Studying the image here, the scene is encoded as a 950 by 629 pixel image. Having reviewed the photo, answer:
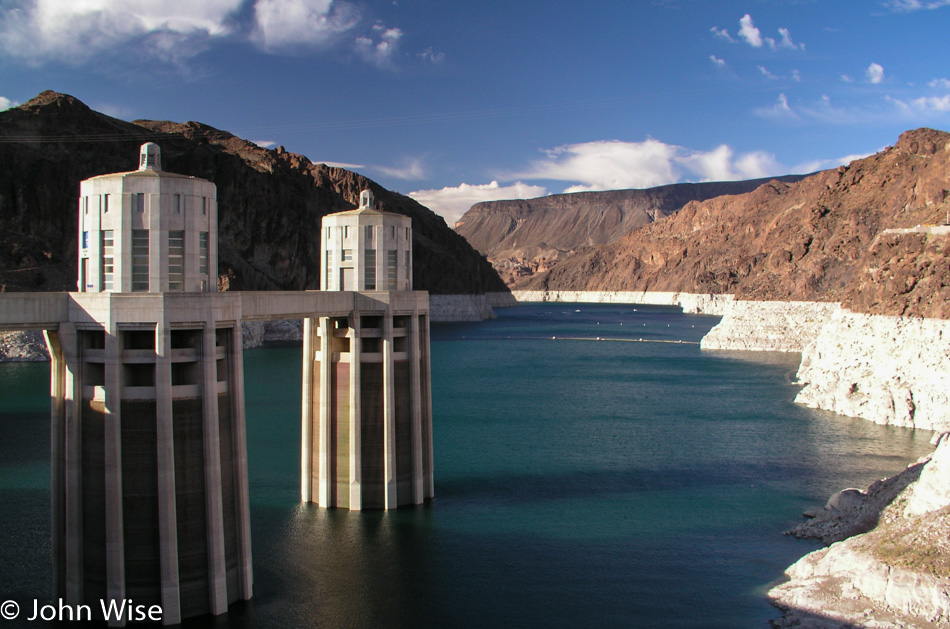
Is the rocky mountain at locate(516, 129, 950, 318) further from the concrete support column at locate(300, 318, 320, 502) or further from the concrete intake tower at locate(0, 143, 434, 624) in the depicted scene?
the concrete intake tower at locate(0, 143, 434, 624)

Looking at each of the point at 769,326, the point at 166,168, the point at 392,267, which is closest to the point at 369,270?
the point at 392,267

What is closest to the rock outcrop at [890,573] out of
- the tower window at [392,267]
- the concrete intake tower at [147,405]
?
the concrete intake tower at [147,405]

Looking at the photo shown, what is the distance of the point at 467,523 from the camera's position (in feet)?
86.5

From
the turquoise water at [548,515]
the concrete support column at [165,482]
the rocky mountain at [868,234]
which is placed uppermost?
the rocky mountain at [868,234]

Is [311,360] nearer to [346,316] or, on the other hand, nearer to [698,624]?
[346,316]

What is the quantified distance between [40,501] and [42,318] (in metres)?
13.9

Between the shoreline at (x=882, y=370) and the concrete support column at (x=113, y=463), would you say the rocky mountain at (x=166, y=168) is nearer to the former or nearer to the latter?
the shoreline at (x=882, y=370)

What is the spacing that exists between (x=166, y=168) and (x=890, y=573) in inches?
5011

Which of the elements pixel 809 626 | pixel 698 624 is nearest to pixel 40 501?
pixel 698 624

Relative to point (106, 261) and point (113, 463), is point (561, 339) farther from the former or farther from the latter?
point (113, 463)

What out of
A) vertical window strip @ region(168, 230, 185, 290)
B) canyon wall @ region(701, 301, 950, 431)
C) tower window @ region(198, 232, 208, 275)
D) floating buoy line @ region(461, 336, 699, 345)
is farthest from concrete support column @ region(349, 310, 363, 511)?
floating buoy line @ region(461, 336, 699, 345)

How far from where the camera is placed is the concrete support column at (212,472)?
17.6 meters

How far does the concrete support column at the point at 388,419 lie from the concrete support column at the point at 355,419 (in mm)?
817

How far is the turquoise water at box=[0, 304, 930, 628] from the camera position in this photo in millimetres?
20109
